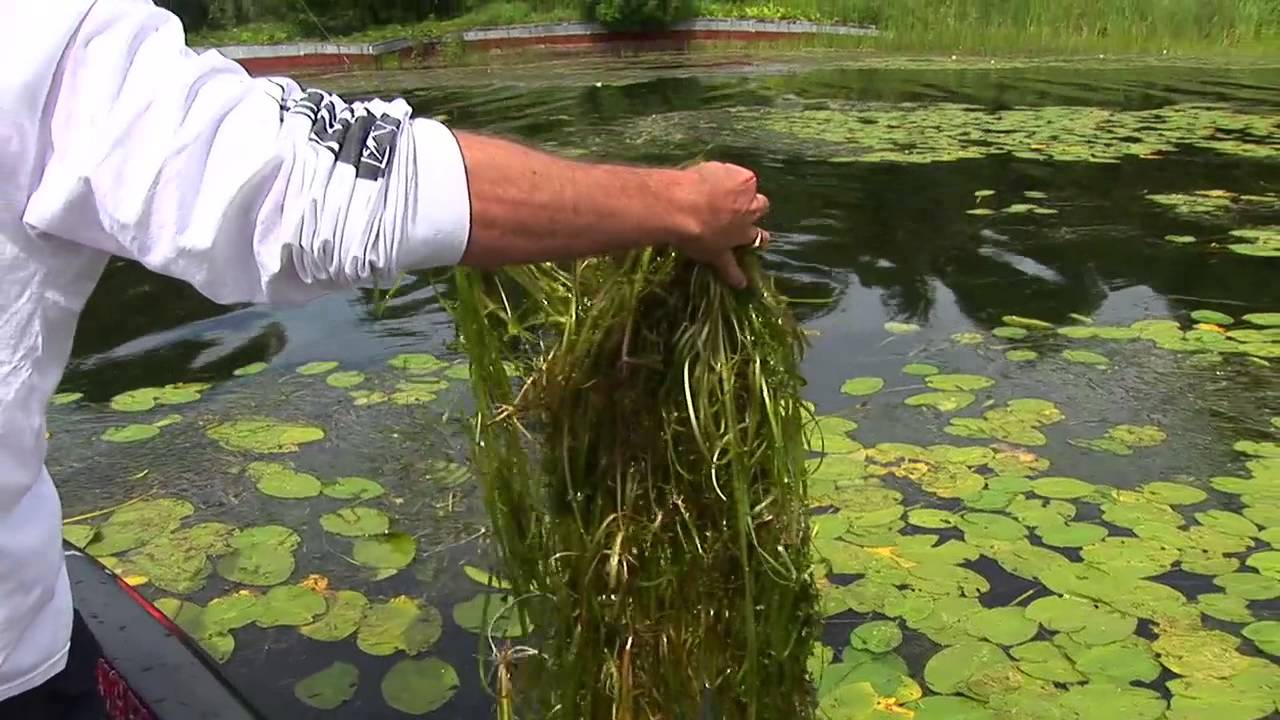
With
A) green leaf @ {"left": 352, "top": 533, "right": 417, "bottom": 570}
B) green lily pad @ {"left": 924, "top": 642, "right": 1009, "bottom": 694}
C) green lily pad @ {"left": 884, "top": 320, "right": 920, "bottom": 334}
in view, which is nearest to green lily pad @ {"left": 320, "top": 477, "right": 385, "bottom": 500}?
green leaf @ {"left": 352, "top": 533, "right": 417, "bottom": 570}

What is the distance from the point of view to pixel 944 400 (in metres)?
2.97

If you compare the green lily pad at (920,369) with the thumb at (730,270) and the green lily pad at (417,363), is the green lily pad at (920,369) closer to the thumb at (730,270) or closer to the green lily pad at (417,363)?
the green lily pad at (417,363)

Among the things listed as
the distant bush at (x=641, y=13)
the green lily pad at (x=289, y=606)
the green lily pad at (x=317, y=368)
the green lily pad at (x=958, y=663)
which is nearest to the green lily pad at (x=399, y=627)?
the green lily pad at (x=289, y=606)

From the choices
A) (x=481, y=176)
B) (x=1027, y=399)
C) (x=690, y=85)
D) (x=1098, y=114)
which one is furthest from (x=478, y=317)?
(x=690, y=85)

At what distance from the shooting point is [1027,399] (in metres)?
2.95

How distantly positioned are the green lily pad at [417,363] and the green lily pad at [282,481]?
66cm

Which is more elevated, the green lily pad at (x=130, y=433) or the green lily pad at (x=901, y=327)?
the green lily pad at (x=901, y=327)

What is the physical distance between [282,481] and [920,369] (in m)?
1.77

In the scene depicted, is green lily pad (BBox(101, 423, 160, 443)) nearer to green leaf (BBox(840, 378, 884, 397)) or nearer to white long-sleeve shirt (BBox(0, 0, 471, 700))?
green leaf (BBox(840, 378, 884, 397))

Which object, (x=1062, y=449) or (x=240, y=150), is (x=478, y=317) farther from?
(x=1062, y=449)

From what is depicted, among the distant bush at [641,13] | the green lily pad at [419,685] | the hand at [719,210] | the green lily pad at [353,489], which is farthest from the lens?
the distant bush at [641,13]

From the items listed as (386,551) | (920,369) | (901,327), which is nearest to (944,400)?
(920,369)

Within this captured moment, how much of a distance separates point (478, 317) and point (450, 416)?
163cm

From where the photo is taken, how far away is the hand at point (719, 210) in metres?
1.10
